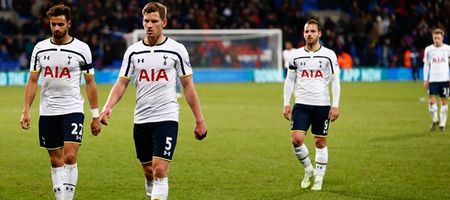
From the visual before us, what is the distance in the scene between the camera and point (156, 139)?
355 inches

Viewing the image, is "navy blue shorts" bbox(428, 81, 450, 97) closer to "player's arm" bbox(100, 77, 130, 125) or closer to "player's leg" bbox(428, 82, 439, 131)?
"player's leg" bbox(428, 82, 439, 131)

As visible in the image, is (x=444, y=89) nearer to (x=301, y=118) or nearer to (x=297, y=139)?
(x=301, y=118)

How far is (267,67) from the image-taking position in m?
44.8

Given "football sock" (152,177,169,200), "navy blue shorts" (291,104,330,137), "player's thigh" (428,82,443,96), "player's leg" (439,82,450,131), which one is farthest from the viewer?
"player's thigh" (428,82,443,96)

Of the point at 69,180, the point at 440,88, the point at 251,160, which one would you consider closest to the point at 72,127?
the point at 69,180

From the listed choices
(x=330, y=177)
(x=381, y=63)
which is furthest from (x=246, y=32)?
(x=330, y=177)

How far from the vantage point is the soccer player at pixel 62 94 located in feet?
32.3

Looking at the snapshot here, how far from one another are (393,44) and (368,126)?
26395 mm

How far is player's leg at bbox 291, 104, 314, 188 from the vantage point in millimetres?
12297

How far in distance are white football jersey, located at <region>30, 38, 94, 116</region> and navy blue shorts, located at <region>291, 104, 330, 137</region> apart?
3.47 metres

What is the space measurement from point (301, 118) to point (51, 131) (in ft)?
12.4

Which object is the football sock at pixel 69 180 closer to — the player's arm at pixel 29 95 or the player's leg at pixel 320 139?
the player's arm at pixel 29 95

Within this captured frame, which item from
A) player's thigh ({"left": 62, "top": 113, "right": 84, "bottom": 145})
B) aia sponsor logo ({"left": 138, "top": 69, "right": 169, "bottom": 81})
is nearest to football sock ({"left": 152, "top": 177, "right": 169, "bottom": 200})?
aia sponsor logo ({"left": 138, "top": 69, "right": 169, "bottom": 81})

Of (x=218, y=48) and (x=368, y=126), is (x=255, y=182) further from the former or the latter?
(x=218, y=48)
